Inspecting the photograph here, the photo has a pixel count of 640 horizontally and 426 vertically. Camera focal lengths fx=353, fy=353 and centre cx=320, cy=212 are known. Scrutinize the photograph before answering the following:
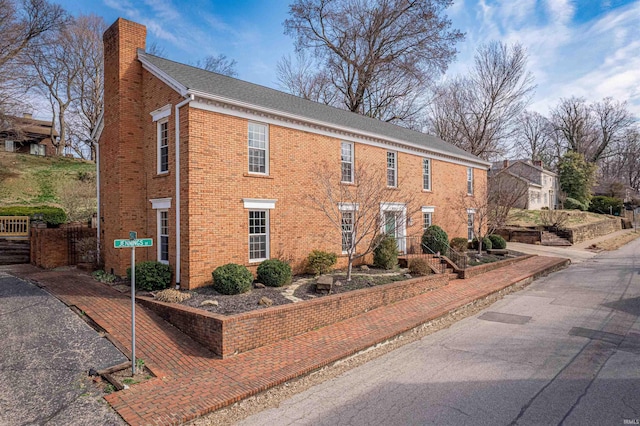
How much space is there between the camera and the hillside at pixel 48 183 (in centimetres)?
2180

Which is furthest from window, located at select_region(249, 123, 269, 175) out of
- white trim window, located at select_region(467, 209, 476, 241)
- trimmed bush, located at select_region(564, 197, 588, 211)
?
trimmed bush, located at select_region(564, 197, 588, 211)

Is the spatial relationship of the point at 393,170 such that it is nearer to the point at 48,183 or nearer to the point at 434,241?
the point at 434,241

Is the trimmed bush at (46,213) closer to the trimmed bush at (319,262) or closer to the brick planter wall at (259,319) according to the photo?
the brick planter wall at (259,319)

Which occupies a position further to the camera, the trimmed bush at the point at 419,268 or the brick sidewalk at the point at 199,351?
the trimmed bush at the point at 419,268

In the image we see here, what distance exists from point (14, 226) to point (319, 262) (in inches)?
631

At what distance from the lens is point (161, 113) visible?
11.8 metres

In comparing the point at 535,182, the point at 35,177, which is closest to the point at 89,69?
the point at 35,177

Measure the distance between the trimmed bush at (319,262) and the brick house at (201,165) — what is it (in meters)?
0.47

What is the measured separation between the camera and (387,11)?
1127 inches

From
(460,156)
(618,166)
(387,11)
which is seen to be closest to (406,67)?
(387,11)

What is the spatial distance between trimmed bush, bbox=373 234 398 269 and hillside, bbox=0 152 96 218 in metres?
→ 17.2

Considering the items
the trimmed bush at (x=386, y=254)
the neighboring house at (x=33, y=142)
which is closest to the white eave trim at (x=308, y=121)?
the trimmed bush at (x=386, y=254)

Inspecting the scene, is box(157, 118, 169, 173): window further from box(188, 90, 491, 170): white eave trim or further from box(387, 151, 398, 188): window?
box(387, 151, 398, 188): window

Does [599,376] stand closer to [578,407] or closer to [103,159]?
[578,407]
